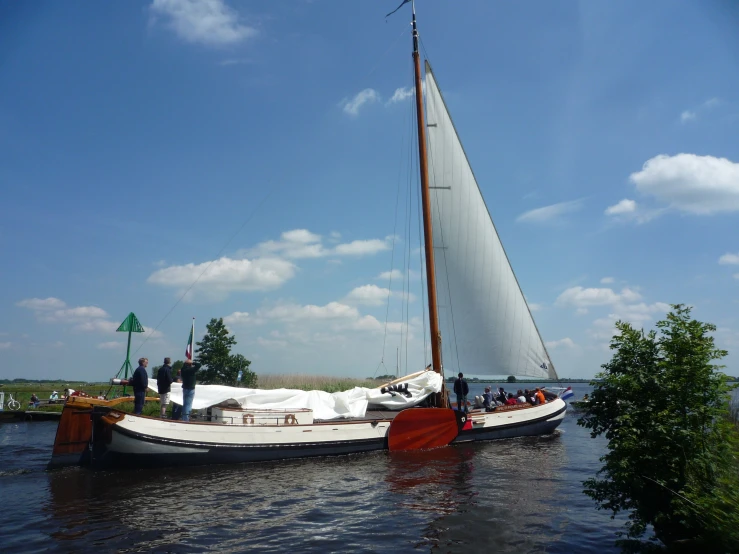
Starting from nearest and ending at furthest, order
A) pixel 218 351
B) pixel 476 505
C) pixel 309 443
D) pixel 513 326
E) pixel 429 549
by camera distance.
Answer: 1. pixel 429 549
2. pixel 476 505
3. pixel 309 443
4. pixel 513 326
5. pixel 218 351

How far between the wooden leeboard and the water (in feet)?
4.16

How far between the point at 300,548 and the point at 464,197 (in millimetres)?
15521

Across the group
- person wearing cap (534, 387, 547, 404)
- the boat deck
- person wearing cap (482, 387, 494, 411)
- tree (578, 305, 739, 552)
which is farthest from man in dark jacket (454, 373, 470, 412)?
tree (578, 305, 739, 552)

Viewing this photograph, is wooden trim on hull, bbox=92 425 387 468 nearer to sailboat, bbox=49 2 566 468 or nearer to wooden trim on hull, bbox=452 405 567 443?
sailboat, bbox=49 2 566 468

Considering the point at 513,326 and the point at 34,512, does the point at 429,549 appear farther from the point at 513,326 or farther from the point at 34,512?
the point at 513,326

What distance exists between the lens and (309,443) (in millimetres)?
14805

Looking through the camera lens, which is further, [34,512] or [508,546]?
[34,512]

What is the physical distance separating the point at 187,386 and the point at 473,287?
1137 cm

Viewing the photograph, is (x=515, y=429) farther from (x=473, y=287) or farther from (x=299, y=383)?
(x=299, y=383)

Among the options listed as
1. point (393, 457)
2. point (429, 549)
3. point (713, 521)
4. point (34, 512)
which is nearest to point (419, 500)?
point (429, 549)

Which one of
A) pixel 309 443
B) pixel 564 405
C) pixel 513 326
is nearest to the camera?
pixel 309 443

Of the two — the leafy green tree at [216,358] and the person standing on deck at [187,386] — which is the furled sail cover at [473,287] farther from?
the leafy green tree at [216,358]

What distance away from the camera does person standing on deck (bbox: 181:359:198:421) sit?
539 inches

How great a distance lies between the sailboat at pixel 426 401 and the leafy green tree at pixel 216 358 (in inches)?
694
